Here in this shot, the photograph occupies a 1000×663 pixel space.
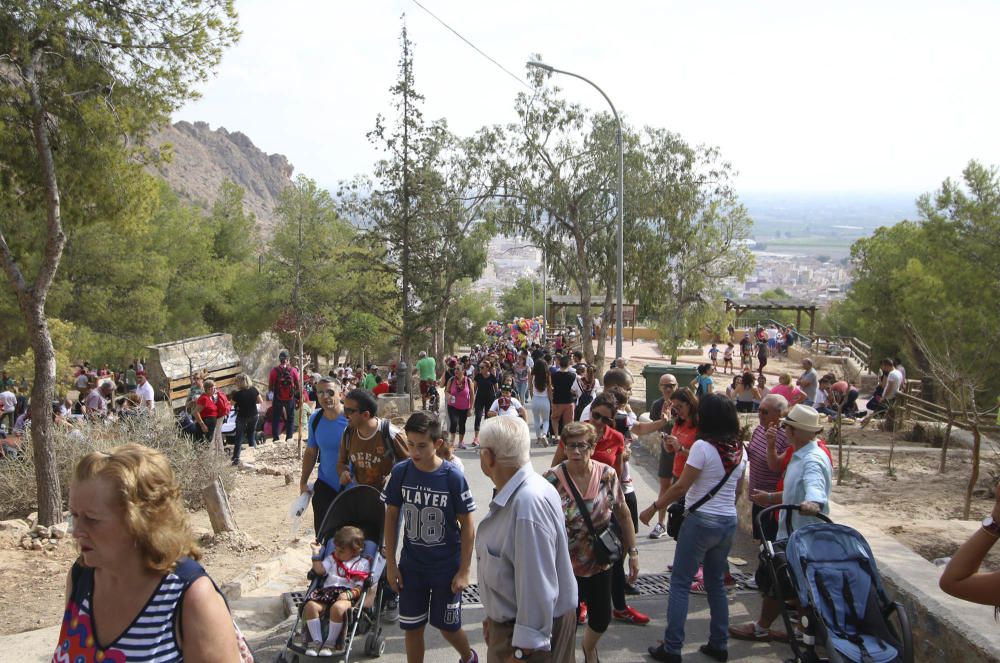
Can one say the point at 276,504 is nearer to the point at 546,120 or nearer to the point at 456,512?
the point at 456,512

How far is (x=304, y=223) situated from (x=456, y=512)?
3960cm

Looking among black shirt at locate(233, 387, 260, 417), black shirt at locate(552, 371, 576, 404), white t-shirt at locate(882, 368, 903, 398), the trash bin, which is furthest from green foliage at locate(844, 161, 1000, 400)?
black shirt at locate(233, 387, 260, 417)

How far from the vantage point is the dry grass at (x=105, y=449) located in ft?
32.8

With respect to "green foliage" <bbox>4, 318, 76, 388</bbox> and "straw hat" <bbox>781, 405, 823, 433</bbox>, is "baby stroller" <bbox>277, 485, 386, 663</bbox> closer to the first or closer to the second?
"straw hat" <bbox>781, 405, 823, 433</bbox>

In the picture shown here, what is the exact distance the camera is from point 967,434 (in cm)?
1333

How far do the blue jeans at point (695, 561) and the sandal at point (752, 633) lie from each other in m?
0.54

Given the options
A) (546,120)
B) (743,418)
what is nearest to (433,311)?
(546,120)

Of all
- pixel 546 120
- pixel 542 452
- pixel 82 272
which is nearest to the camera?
pixel 542 452

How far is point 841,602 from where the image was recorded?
421 centimetres

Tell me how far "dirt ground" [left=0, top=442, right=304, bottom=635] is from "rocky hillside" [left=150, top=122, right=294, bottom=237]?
122604 millimetres

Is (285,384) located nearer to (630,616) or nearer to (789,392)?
(789,392)

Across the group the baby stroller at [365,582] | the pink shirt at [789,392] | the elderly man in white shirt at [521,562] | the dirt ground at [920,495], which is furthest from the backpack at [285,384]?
the elderly man in white shirt at [521,562]

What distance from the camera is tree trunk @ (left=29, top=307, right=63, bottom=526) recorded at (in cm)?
905

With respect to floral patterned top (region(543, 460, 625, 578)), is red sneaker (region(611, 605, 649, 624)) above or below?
below
